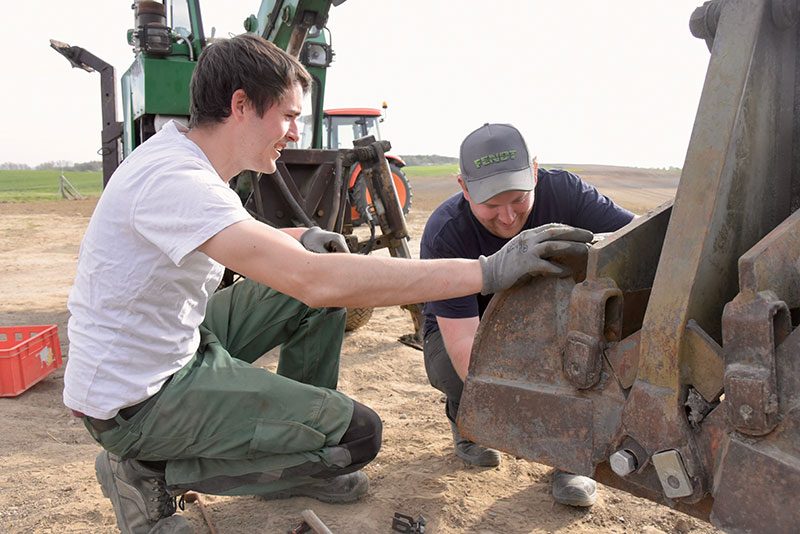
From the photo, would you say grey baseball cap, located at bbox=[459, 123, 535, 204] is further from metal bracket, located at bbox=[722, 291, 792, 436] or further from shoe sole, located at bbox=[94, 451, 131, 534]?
shoe sole, located at bbox=[94, 451, 131, 534]

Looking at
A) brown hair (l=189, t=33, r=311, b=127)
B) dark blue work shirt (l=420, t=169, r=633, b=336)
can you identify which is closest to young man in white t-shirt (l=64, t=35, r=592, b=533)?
brown hair (l=189, t=33, r=311, b=127)

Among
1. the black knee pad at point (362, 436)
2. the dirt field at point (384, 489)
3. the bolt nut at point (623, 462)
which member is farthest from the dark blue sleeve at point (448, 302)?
the bolt nut at point (623, 462)

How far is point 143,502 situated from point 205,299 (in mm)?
691

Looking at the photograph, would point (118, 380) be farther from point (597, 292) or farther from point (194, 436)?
point (597, 292)

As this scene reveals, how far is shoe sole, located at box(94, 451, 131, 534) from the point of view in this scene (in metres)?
2.42

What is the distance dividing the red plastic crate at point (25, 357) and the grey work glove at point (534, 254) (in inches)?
122

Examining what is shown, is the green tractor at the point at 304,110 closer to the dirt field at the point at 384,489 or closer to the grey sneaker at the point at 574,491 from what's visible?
the dirt field at the point at 384,489

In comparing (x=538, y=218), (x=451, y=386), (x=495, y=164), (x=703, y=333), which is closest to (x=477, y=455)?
(x=451, y=386)

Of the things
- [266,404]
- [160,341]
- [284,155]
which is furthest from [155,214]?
[284,155]

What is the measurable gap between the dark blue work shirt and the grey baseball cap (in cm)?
22

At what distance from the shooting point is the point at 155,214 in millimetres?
2025

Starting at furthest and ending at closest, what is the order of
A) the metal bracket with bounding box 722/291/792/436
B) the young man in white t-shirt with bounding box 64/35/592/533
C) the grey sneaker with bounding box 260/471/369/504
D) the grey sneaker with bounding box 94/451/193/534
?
1. the grey sneaker with bounding box 260/471/369/504
2. the grey sneaker with bounding box 94/451/193/534
3. the young man in white t-shirt with bounding box 64/35/592/533
4. the metal bracket with bounding box 722/291/792/436

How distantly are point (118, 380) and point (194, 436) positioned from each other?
29 cm

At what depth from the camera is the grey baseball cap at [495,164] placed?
2.50 metres
